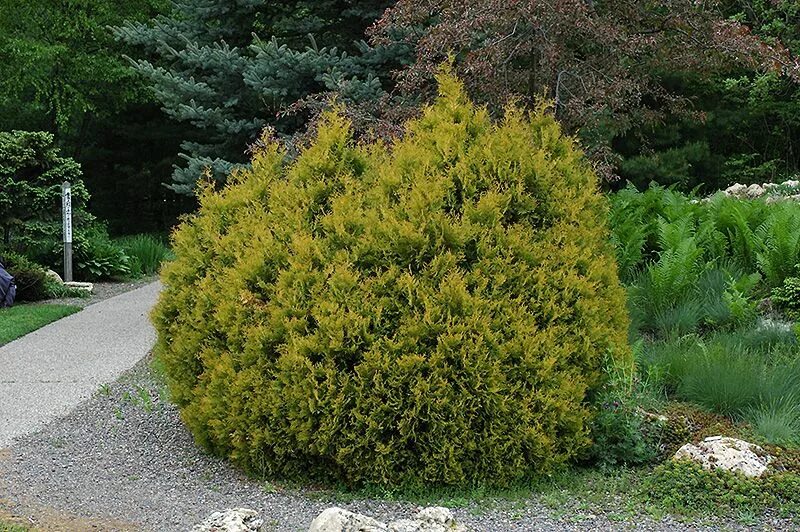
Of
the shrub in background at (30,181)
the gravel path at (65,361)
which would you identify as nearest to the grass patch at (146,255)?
the shrub in background at (30,181)

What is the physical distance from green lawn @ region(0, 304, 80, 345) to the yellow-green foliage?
5375 mm

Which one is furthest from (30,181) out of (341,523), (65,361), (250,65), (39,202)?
(341,523)

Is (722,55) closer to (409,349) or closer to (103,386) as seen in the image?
(409,349)

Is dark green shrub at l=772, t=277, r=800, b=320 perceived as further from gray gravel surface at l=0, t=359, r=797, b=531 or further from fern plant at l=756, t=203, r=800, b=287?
gray gravel surface at l=0, t=359, r=797, b=531

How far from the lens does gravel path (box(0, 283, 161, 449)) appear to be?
6410 millimetres

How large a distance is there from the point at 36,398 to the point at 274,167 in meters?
2.85

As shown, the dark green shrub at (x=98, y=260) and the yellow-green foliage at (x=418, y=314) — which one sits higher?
the yellow-green foliage at (x=418, y=314)

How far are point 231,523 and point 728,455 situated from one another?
98.5 inches

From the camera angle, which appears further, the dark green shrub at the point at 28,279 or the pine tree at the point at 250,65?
the dark green shrub at the point at 28,279

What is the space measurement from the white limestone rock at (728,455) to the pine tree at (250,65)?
18.1 ft

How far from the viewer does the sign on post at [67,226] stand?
1327 centimetres

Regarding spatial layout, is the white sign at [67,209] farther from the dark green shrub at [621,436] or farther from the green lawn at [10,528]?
the dark green shrub at [621,436]

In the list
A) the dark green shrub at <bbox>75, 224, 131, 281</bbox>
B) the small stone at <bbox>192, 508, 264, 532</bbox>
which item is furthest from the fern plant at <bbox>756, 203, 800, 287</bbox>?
the dark green shrub at <bbox>75, 224, 131, 281</bbox>

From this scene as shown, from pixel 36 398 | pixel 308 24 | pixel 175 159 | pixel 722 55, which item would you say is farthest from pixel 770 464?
pixel 175 159
